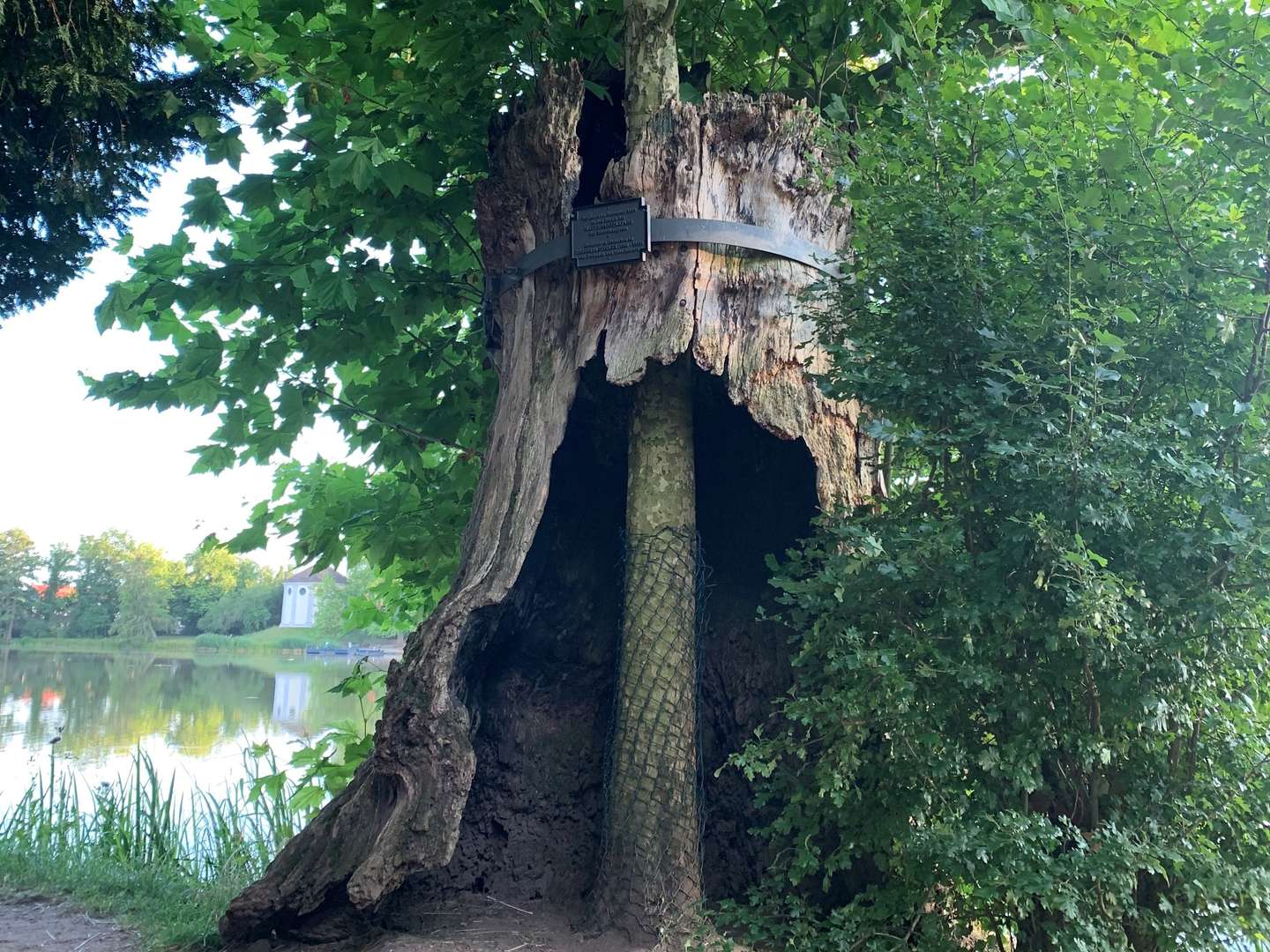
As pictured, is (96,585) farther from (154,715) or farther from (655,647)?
(655,647)

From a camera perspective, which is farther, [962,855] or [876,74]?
[876,74]

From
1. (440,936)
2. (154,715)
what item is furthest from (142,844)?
(154,715)

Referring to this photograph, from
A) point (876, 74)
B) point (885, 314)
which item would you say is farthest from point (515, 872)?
point (876, 74)

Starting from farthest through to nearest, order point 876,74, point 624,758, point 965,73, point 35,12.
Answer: point 876,74 → point 624,758 → point 35,12 → point 965,73

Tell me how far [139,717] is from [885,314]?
1712 cm

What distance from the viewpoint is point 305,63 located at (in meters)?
4.59

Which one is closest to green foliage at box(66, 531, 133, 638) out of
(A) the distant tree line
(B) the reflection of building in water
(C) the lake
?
(A) the distant tree line

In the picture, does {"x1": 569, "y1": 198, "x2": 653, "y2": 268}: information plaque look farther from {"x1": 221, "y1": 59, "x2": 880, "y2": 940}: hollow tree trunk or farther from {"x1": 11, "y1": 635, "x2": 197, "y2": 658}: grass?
{"x1": 11, "y1": 635, "x2": 197, "y2": 658}: grass

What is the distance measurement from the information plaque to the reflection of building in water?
15788mm

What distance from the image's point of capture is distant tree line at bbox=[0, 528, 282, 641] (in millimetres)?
40062

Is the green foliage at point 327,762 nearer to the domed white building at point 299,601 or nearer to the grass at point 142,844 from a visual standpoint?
the grass at point 142,844

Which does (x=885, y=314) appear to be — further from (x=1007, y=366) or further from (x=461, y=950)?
(x=461, y=950)

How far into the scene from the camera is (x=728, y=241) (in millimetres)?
3773

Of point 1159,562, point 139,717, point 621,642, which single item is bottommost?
point 139,717
